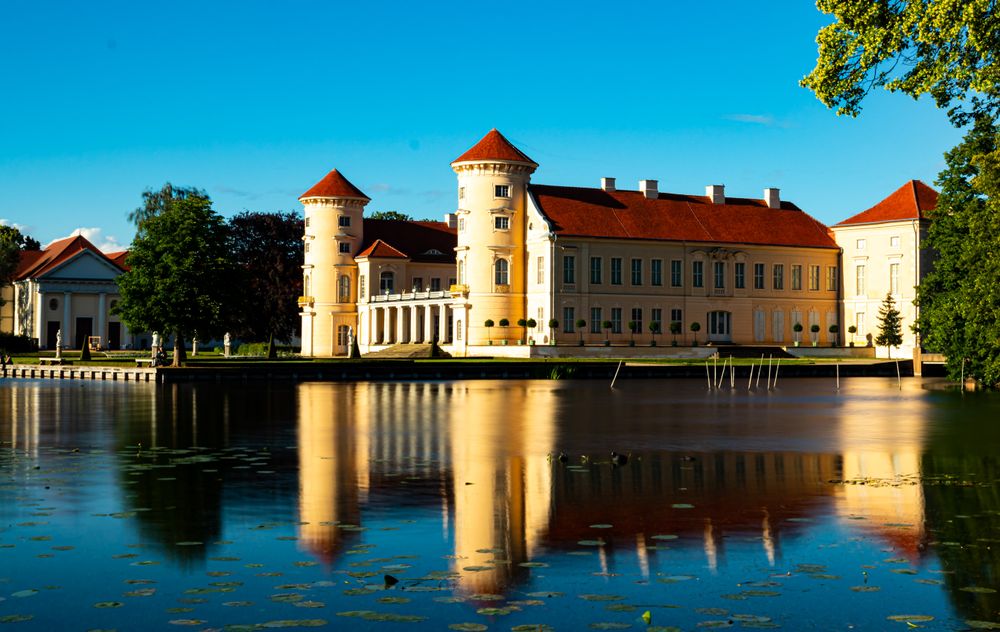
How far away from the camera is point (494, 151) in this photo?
88188 mm

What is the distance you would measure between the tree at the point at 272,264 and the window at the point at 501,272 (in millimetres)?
23244

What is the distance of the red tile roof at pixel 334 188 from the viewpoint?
327 feet

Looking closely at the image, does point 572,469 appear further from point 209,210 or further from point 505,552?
point 209,210

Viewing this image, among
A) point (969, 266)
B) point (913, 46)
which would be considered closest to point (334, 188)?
point (969, 266)

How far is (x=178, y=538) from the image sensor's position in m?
12.6

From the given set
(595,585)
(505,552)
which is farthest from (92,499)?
(595,585)

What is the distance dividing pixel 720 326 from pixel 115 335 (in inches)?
2218

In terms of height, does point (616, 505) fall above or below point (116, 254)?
below

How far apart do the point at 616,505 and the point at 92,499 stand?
6.25 m

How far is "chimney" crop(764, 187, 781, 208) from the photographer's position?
98.1 metres

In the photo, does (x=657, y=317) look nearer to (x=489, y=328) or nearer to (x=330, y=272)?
(x=489, y=328)

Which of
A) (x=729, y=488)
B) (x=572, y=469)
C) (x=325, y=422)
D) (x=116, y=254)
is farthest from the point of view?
(x=116, y=254)

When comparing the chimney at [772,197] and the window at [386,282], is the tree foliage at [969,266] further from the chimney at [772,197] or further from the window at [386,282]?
the window at [386,282]

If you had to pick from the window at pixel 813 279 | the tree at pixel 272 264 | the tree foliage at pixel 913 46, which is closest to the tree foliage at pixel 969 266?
the tree foliage at pixel 913 46
